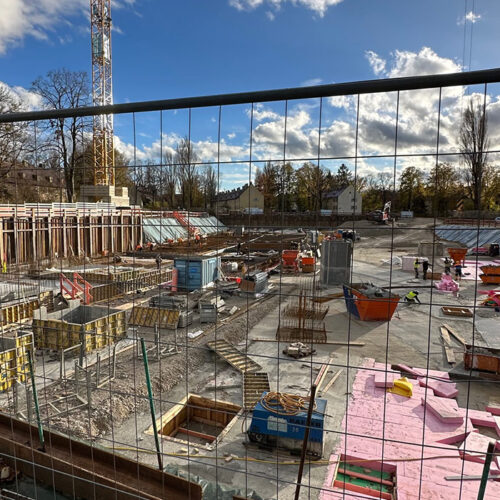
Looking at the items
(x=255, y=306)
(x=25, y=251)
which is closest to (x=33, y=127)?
(x=255, y=306)

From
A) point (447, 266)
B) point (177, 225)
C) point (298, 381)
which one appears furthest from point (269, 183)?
point (447, 266)

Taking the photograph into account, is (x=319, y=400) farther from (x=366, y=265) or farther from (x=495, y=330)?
(x=366, y=265)

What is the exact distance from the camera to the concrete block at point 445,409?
26.1ft

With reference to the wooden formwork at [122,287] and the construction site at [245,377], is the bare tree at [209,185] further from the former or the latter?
the wooden formwork at [122,287]

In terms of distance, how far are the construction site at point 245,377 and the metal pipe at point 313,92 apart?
11mm

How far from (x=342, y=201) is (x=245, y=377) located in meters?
7.21

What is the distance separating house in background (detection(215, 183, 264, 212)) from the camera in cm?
346

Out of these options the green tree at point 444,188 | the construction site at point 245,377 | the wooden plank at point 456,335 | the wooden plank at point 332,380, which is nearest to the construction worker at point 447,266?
the construction site at point 245,377

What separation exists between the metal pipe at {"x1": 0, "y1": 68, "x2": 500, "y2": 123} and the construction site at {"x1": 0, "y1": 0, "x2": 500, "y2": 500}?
0.01 meters

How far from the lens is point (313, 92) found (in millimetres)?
2941

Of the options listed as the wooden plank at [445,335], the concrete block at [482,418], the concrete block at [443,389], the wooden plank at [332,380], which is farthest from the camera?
the wooden plank at [445,335]

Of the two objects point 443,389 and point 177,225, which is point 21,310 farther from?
point 443,389

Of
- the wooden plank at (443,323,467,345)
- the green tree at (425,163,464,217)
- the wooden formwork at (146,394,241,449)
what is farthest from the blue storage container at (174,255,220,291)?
the green tree at (425,163,464,217)

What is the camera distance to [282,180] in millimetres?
3398
